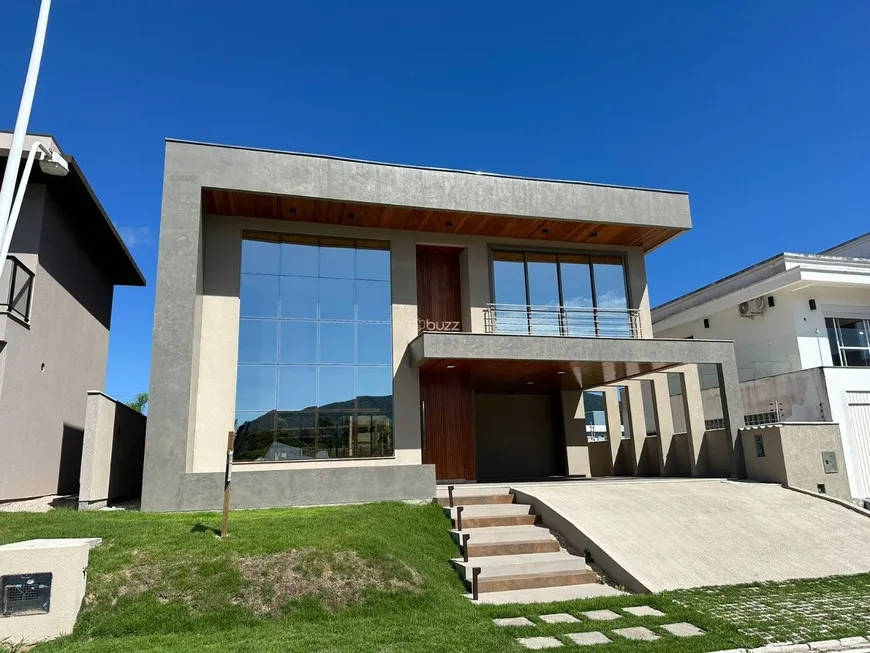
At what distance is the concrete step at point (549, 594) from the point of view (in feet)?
26.6

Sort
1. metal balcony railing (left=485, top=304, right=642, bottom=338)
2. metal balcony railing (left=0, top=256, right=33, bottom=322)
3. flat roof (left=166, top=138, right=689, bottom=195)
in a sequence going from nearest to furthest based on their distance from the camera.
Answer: metal balcony railing (left=0, top=256, right=33, bottom=322), flat roof (left=166, top=138, right=689, bottom=195), metal balcony railing (left=485, top=304, right=642, bottom=338)

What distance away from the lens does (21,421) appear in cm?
1226

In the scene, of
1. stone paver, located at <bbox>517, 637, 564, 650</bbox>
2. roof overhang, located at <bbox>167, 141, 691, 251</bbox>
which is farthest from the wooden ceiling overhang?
stone paver, located at <bbox>517, 637, 564, 650</bbox>

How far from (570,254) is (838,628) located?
474 inches

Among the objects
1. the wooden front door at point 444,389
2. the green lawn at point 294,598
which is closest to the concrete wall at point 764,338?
the wooden front door at point 444,389

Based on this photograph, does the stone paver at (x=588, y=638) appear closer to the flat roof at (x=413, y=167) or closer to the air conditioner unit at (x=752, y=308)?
the flat roof at (x=413, y=167)

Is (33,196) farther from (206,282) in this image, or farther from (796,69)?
(796,69)

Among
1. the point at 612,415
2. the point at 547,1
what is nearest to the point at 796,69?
the point at 547,1

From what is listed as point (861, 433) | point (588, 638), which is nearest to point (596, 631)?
point (588, 638)

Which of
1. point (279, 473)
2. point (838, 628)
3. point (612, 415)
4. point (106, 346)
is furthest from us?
point (612, 415)

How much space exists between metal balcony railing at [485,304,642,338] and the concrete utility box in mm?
11336

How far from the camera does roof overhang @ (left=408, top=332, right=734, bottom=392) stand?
14000 millimetres

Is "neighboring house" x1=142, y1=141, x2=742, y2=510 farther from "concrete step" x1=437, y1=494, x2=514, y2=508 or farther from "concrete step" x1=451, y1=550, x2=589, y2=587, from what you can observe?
"concrete step" x1=451, y1=550, x2=589, y2=587

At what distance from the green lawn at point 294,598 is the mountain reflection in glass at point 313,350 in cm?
432
